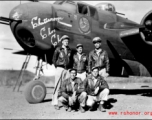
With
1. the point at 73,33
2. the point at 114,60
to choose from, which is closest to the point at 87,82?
the point at 73,33

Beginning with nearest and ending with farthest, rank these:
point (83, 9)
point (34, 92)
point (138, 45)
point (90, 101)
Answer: point (90, 101) → point (34, 92) → point (83, 9) → point (138, 45)

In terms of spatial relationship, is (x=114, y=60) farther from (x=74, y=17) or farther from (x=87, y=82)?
(x=87, y=82)

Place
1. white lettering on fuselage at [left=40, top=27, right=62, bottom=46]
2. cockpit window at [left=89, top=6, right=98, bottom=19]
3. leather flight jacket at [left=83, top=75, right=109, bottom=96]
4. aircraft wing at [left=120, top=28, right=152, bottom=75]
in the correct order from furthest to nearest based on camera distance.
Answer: aircraft wing at [left=120, top=28, right=152, bottom=75] < cockpit window at [left=89, top=6, right=98, bottom=19] < white lettering on fuselage at [left=40, top=27, right=62, bottom=46] < leather flight jacket at [left=83, top=75, right=109, bottom=96]

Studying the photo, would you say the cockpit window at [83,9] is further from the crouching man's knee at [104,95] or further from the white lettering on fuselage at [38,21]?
the crouching man's knee at [104,95]

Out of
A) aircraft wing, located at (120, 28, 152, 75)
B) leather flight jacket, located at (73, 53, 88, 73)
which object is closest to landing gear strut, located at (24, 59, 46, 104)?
leather flight jacket, located at (73, 53, 88, 73)

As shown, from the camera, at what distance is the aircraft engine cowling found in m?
8.59

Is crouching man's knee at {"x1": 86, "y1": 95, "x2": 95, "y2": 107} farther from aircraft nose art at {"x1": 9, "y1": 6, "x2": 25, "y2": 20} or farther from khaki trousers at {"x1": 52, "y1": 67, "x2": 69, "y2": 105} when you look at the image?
aircraft nose art at {"x1": 9, "y1": 6, "x2": 25, "y2": 20}

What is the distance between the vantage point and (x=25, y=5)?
6.95 m

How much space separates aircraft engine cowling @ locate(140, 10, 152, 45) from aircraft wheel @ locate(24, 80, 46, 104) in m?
4.82

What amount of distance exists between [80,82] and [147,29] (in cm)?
458

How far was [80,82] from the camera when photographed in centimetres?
563

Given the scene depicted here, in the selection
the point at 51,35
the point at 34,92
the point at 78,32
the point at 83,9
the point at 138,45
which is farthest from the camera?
the point at 138,45

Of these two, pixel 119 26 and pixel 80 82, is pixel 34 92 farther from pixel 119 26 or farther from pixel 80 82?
pixel 119 26

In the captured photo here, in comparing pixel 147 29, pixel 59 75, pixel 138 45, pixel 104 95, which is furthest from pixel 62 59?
pixel 138 45
